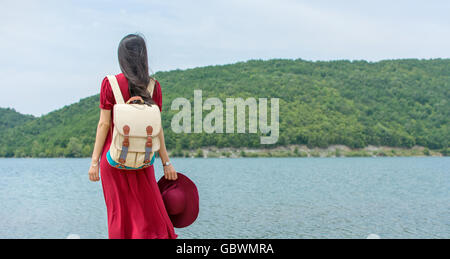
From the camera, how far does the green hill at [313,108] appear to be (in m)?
88.2

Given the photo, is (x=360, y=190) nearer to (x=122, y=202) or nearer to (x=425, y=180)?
(x=425, y=180)

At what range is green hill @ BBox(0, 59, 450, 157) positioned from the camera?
290 feet

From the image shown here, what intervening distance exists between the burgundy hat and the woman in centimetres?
21

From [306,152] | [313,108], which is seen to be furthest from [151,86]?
[313,108]

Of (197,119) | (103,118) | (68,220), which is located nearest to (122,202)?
(103,118)

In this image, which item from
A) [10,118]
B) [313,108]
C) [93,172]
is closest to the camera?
[93,172]

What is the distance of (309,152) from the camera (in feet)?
298

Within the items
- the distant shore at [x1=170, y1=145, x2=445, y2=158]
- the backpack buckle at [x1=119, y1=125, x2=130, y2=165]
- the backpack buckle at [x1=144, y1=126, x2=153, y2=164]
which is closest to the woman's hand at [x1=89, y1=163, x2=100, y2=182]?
the backpack buckle at [x1=119, y1=125, x2=130, y2=165]

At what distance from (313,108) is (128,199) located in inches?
3628

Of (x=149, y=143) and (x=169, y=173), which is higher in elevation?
(x=149, y=143)

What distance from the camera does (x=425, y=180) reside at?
4438 cm

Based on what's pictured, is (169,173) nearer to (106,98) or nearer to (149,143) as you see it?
(149,143)

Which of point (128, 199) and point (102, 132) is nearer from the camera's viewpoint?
point (102, 132)
